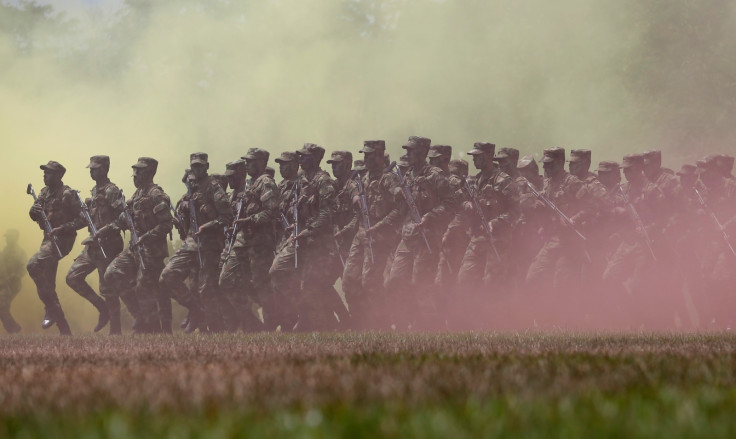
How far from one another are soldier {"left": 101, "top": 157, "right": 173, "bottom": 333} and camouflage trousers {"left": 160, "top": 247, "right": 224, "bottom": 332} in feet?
1.02

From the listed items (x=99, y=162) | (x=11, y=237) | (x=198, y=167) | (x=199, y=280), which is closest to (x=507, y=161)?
(x=198, y=167)

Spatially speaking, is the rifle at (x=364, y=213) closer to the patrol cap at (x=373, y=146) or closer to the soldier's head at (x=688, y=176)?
the patrol cap at (x=373, y=146)

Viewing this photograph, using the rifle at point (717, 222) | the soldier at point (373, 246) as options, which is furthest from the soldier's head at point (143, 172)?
the rifle at point (717, 222)

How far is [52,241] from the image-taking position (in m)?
19.9

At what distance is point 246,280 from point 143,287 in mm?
1586

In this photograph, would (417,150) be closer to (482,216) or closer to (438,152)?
(438,152)

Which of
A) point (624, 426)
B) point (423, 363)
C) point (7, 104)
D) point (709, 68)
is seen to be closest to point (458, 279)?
point (423, 363)

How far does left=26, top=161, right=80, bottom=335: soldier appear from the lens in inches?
786

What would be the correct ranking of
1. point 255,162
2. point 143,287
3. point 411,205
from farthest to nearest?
point 255,162 < point 143,287 < point 411,205

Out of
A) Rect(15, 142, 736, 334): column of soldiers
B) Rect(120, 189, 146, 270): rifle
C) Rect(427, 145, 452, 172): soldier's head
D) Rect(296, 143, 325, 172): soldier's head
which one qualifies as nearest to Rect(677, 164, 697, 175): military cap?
Rect(15, 142, 736, 334): column of soldiers

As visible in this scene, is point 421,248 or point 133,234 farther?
point 133,234

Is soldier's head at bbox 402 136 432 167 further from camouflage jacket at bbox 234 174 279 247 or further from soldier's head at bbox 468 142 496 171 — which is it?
camouflage jacket at bbox 234 174 279 247

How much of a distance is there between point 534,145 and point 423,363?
42849 mm

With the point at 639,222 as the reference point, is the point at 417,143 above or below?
above
